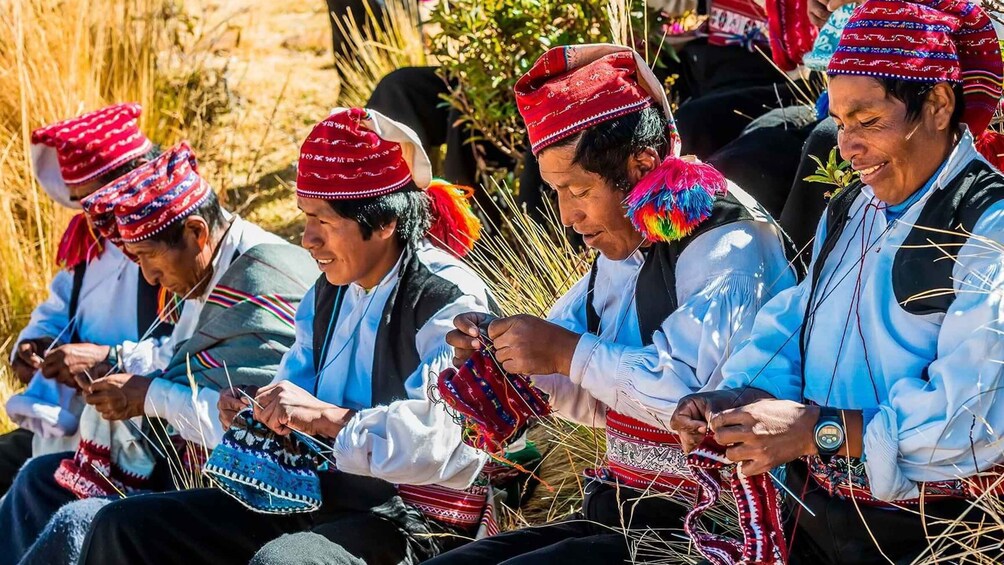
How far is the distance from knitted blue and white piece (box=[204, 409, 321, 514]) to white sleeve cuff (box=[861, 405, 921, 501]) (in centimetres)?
166

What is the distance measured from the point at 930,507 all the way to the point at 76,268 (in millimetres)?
3757

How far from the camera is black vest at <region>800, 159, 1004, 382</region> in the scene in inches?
107

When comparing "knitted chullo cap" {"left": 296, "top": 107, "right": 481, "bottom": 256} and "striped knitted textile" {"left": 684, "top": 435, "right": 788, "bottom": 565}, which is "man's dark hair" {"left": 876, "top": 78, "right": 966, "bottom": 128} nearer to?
"striped knitted textile" {"left": 684, "top": 435, "right": 788, "bottom": 565}

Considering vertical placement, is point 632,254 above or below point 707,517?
above

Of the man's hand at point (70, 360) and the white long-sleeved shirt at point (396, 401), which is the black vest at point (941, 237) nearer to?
the white long-sleeved shirt at point (396, 401)

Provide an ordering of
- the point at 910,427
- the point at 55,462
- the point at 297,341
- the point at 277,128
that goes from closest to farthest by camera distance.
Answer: the point at 910,427 < the point at 297,341 < the point at 55,462 < the point at 277,128

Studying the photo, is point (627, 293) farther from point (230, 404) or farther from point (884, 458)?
point (230, 404)

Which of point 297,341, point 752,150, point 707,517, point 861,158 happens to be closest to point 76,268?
point 297,341

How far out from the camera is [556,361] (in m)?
3.27

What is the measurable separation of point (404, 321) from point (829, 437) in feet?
5.03

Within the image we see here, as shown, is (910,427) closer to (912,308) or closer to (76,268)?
(912,308)

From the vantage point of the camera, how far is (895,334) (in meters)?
2.83

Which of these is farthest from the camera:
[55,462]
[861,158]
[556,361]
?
[55,462]

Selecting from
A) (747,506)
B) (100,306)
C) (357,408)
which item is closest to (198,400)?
(357,408)
